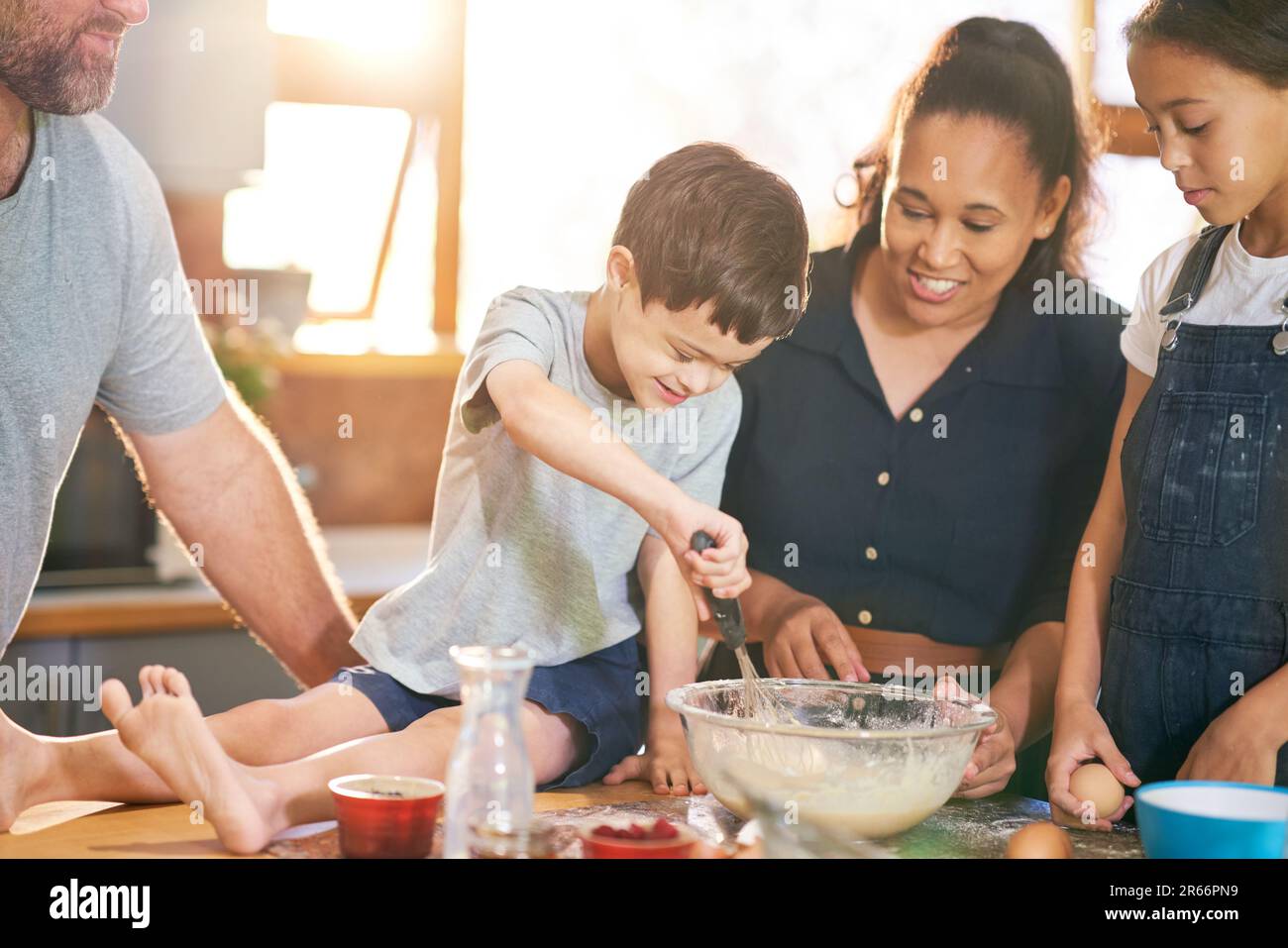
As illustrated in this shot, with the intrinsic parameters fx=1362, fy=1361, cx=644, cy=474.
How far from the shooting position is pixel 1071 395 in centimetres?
154

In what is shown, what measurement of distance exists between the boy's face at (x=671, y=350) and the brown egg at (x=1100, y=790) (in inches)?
18.4

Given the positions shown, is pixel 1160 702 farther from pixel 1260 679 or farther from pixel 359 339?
pixel 359 339

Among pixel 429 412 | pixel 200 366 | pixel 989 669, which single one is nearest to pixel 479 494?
pixel 200 366

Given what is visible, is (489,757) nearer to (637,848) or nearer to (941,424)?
(637,848)

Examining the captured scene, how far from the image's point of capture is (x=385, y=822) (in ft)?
3.10

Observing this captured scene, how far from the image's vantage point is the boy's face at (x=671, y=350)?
1220 mm

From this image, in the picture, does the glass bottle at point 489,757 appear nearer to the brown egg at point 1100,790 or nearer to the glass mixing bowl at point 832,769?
the glass mixing bowl at point 832,769

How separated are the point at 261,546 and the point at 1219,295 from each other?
102 cm

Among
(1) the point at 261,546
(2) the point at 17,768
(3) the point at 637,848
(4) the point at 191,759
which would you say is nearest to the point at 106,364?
(1) the point at 261,546

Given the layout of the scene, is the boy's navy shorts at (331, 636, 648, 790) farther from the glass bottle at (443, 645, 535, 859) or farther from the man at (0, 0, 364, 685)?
the glass bottle at (443, 645, 535, 859)

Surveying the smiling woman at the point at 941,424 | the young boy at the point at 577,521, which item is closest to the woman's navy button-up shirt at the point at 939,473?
the smiling woman at the point at 941,424

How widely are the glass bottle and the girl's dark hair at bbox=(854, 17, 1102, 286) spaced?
34.7 inches

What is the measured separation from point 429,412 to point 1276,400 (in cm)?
198
